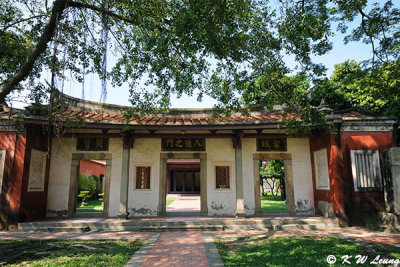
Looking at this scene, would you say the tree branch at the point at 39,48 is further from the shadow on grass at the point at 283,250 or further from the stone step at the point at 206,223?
the shadow on grass at the point at 283,250

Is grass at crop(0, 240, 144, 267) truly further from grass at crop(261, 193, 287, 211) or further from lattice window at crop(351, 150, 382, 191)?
A: grass at crop(261, 193, 287, 211)

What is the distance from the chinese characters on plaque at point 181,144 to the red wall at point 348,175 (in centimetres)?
401

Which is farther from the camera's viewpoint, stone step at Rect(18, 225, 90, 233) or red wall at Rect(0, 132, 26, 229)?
red wall at Rect(0, 132, 26, 229)

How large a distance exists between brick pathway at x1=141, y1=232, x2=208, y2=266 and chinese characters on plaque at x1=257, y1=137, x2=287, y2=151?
12.3ft

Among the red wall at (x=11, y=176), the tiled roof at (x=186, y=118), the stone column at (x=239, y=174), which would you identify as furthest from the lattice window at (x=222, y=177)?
the red wall at (x=11, y=176)

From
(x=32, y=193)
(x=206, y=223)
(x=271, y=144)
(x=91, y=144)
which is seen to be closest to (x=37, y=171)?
(x=32, y=193)

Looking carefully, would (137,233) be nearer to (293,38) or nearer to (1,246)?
(1,246)

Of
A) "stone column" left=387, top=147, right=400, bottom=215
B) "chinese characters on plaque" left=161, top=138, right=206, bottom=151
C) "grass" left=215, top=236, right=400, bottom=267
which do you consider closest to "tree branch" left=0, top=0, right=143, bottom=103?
"grass" left=215, top=236, right=400, bottom=267

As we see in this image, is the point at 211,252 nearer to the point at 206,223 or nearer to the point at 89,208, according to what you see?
the point at 206,223

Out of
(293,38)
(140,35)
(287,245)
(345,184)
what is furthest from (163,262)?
(345,184)

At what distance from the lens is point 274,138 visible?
359 inches

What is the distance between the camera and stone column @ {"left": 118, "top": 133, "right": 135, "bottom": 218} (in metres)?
8.05

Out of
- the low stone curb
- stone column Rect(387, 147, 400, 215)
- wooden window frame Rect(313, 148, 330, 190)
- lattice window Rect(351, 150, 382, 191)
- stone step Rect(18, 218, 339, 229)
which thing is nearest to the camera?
the low stone curb

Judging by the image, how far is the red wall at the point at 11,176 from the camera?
721 cm
